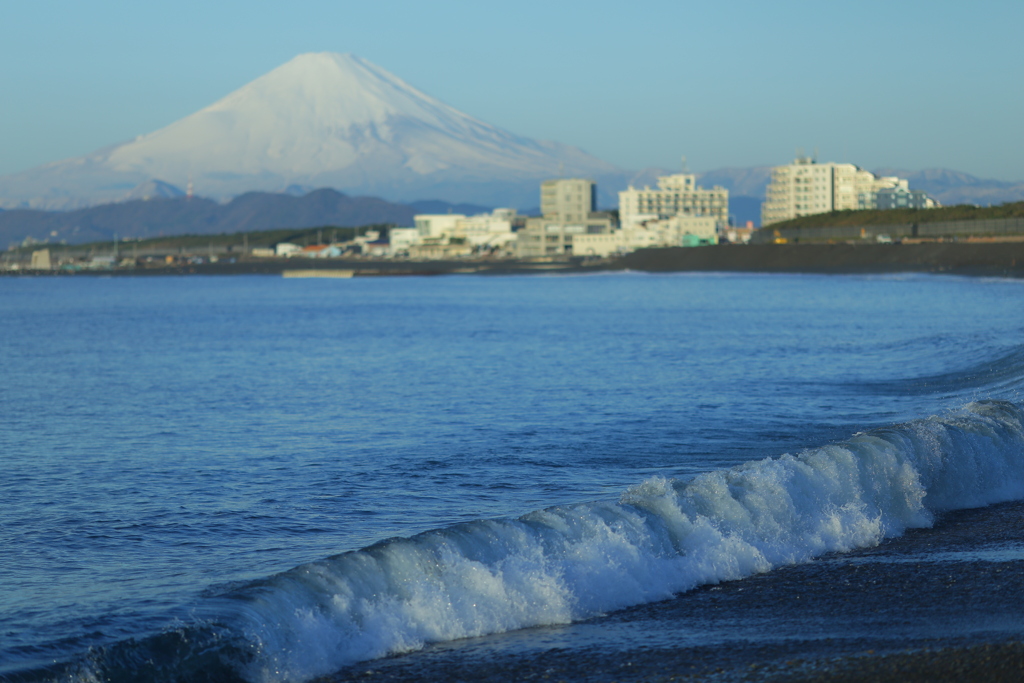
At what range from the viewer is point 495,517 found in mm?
9031

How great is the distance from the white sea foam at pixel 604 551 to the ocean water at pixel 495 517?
22 millimetres

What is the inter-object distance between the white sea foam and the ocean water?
22 millimetres

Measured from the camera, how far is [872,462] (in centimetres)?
987

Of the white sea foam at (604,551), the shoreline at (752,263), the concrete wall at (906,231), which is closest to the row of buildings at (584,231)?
the shoreline at (752,263)

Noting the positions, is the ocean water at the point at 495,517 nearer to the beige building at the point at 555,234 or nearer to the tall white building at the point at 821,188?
the beige building at the point at 555,234

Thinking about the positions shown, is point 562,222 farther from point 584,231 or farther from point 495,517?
point 495,517

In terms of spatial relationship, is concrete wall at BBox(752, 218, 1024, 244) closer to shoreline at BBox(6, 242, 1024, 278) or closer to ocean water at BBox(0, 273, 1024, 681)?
shoreline at BBox(6, 242, 1024, 278)

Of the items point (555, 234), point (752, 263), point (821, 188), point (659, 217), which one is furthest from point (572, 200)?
point (752, 263)

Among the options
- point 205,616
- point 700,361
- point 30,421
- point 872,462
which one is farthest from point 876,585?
point 700,361

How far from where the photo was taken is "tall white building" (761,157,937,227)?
188000 mm

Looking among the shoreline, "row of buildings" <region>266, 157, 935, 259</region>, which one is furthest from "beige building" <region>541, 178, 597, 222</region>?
the shoreline

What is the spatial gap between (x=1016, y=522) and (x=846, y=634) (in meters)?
3.79

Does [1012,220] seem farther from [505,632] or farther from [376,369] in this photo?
[505,632]

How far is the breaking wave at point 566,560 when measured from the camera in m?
5.97
